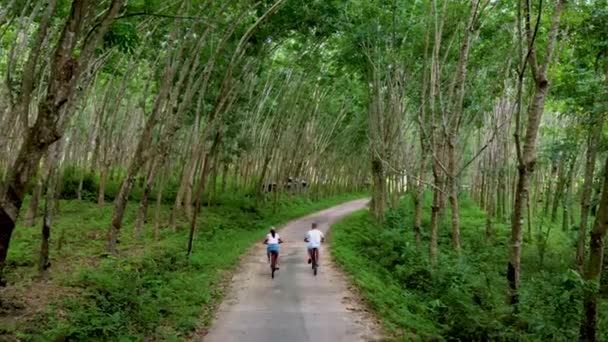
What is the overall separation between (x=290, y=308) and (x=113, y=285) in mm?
3582

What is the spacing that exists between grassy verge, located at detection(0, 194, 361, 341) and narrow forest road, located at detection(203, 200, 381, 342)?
554mm

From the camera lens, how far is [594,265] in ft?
29.8

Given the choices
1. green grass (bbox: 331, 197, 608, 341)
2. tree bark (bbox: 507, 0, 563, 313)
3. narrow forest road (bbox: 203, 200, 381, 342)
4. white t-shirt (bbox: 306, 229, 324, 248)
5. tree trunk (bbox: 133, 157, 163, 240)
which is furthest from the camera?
tree trunk (bbox: 133, 157, 163, 240)

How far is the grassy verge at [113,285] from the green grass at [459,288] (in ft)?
12.2

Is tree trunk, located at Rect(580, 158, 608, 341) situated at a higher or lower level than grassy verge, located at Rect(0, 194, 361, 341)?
higher

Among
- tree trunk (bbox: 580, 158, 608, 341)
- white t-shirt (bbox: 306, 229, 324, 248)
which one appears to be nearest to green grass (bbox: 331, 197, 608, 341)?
tree trunk (bbox: 580, 158, 608, 341)

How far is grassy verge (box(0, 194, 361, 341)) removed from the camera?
29.1ft

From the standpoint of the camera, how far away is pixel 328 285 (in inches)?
559

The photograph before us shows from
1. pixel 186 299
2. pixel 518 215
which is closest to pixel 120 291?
pixel 186 299

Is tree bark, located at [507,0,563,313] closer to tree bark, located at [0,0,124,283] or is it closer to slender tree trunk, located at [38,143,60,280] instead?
tree bark, located at [0,0,124,283]

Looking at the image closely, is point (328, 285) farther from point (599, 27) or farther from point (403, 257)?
point (599, 27)

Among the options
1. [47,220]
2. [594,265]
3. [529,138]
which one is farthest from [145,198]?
[594,265]

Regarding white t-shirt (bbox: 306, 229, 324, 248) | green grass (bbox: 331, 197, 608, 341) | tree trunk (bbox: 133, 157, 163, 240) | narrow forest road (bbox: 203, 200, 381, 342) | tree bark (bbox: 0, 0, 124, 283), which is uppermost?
tree bark (bbox: 0, 0, 124, 283)

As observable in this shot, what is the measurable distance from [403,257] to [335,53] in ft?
35.7
